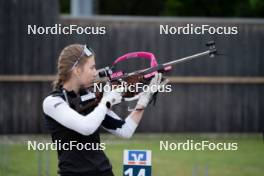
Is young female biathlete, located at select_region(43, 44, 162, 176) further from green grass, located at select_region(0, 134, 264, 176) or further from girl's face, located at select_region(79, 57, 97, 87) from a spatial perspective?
green grass, located at select_region(0, 134, 264, 176)

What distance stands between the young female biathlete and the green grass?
4780 mm

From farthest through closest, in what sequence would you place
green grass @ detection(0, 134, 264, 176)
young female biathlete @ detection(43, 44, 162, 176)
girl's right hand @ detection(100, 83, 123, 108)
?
1. green grass @ detection(0, 134, 264, 176)
2. girl's right hand @ detection(100, 83, 123, 108)
3. young female biathlete @ detection(43, 44, 162, 176)

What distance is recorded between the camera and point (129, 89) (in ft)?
21.8

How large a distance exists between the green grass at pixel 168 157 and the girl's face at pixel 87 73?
4.85 meters

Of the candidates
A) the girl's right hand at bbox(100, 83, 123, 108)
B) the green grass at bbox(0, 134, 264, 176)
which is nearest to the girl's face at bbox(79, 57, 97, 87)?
the girl's right hand at bbox(100, 83, 123, 108)

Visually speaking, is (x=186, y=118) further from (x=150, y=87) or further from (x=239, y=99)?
(x=150, y=87)

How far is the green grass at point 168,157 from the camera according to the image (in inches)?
523

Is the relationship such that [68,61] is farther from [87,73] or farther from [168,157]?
[168,157]

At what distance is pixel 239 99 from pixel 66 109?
48.6 feet

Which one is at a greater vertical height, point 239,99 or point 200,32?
point 200,32

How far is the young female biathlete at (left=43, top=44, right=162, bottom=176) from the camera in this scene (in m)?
6.06

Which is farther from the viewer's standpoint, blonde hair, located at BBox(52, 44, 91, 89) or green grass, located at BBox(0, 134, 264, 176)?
green grass, located at BBox(0, 134, 264, 176)

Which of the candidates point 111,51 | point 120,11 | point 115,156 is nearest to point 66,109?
point 115,156

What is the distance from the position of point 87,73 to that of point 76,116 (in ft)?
1.40
